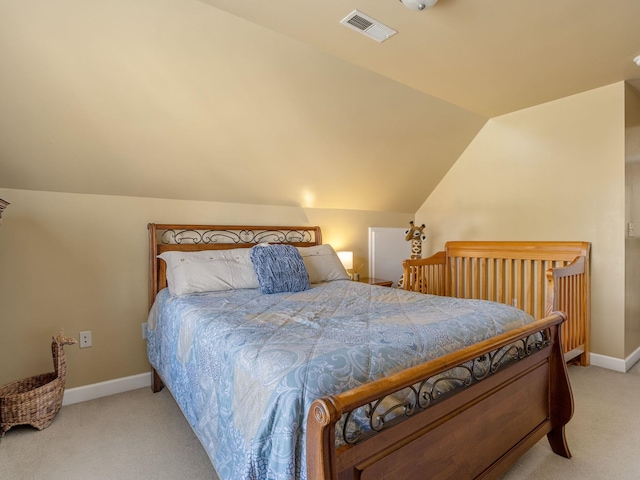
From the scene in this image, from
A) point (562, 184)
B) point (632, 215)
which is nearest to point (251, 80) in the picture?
point (562, 184)

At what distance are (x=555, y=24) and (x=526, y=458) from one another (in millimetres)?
2444

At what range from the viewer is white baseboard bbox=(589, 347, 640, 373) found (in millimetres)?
2948

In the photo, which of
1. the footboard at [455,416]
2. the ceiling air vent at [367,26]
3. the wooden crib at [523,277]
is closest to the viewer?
the footboard at [455,416]

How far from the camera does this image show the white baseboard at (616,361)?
9.67 ft

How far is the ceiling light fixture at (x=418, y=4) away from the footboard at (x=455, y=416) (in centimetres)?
164

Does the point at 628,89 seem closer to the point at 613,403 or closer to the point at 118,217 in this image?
the point at 613,403

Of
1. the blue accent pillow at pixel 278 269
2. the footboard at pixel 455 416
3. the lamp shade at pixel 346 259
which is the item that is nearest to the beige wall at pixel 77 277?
the blue accent pillow at pixel 278 269

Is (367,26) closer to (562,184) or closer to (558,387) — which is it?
(558,387)

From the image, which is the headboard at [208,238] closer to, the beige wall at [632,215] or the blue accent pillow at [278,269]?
the blue accent pillow at [278,269]

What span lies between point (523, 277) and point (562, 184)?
0.95m

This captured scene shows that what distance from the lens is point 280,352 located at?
1208 mm

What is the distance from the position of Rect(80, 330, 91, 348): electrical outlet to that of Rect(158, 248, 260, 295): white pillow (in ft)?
2.26

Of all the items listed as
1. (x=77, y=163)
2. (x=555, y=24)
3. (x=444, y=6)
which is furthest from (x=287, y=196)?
(x=555, y=24)

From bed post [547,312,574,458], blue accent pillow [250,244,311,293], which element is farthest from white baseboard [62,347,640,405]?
bed post [547,312,574,458]
